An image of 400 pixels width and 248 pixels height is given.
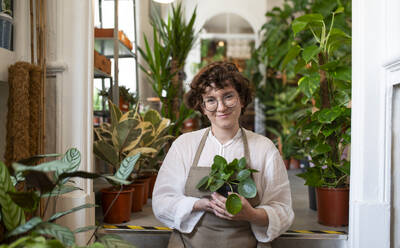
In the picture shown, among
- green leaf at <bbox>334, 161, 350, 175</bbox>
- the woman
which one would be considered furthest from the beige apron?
green leaf at <bbox>334, 161, 350, 175</bbox>

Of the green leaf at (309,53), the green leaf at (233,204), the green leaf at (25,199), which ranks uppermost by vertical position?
the green leaf at (309,53)

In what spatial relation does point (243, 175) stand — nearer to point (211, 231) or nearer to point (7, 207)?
point (211, 231)

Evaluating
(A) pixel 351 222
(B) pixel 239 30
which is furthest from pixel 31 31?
(B) pixel 239 30

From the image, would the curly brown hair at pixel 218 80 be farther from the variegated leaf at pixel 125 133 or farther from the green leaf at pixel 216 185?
the variegated leaf at pixel 125 133

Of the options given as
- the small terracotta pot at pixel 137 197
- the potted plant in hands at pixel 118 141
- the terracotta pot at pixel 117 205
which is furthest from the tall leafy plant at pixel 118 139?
the small terracotta pot at pixel 137 197

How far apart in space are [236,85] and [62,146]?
961 millimetres

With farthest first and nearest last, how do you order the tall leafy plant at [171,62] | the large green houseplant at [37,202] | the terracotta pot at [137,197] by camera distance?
the tall leafy plant at [171,62]
the terracotta pot at [137,197]
the large green houseplant at [37,202]

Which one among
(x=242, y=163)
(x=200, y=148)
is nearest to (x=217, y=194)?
(x=242, y=163)

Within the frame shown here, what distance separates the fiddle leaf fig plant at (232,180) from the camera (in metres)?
1.45

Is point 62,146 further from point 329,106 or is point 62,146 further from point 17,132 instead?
point 329,106

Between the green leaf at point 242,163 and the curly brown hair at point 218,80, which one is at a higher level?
the curly brown hair at point 218,80

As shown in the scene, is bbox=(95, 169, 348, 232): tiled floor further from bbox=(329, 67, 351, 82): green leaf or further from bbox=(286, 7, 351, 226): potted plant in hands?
bbox=(329, 67, 351, 82): green leaf

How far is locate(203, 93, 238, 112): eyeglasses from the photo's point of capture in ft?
5.51

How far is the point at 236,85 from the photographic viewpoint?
1.72 m
